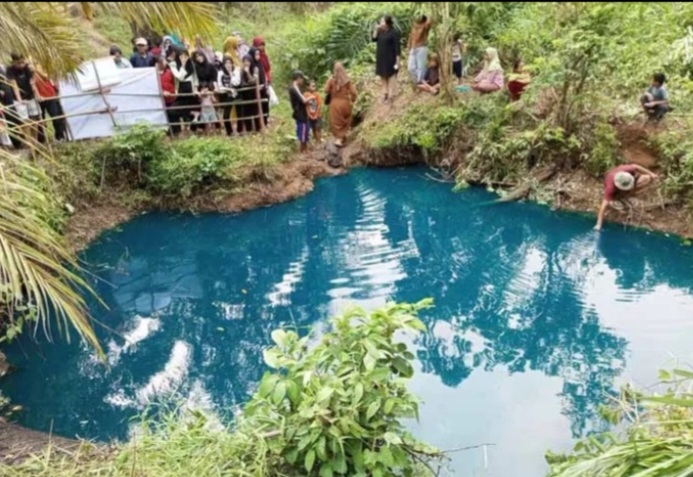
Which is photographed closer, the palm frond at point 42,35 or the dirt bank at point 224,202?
the palm frond at point 42,35

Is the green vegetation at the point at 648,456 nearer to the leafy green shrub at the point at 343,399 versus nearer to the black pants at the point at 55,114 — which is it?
the leafy green shrub at the point at 343,399

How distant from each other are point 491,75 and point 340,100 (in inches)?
86.0

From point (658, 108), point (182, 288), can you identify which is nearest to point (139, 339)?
point (182, 288)

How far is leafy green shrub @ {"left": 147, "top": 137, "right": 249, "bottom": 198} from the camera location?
28.2 ft

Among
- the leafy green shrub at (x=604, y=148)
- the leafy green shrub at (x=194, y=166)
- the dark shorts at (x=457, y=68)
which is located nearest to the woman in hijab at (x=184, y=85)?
the leafy green shrub at (x=194, y=166)

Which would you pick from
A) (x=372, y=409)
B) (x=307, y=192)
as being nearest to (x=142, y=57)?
(x=307, y=192)

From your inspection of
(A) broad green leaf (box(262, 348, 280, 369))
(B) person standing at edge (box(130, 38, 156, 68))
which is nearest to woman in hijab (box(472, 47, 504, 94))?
(B) person standing at edge (box(130, 38, 156, 68))

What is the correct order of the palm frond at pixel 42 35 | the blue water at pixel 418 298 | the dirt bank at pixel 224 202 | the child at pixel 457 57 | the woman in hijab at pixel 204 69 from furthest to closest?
the child at pixel 457 57
the woman in hijab at pixel 204 69
the dirt bank at pixel 224 202
the blue water at pixel 418 298
the palm frond at pixel 42 35

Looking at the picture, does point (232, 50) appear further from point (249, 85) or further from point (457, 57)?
point (457, 57)

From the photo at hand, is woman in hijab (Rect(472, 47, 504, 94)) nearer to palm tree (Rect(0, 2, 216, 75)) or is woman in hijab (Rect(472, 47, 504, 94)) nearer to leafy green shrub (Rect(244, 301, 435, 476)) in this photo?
palm tree (Rect(0, 2, 216, 75))

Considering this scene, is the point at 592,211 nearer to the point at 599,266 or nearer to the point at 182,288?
the point at 599,266

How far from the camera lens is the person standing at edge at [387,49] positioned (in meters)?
9.80

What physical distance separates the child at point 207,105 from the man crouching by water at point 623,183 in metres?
5.16

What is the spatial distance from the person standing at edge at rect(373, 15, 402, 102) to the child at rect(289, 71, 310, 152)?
1298 mm
